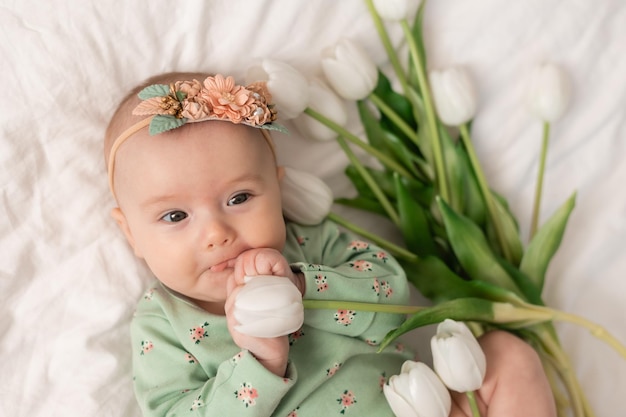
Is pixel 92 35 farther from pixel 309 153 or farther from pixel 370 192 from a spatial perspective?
pixel 370 192

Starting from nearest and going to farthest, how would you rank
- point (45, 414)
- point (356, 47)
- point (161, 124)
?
point (161, 124)
point (45, 414)
point (356, 47)

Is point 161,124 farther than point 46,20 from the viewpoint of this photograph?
No

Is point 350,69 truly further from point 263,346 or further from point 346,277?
point 263,346

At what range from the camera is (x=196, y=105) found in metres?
1.06

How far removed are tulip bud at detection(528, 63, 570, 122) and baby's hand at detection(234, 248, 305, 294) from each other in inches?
23.1

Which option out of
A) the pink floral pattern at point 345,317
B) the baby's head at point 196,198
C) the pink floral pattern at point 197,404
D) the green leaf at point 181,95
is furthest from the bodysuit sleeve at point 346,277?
the green leaf at point 181,95

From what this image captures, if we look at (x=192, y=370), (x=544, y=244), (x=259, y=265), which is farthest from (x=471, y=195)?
(x=192, y=370)

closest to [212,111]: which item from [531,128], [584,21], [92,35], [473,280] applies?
[92,35]

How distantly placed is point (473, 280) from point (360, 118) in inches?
15.4

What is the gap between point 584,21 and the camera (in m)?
1.37

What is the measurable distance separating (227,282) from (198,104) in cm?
28

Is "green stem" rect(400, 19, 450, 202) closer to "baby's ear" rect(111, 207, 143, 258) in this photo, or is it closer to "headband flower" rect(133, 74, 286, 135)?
"headband flower" rect(133, 74, 286, 135)

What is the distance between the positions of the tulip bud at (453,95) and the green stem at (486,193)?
0.03 metres

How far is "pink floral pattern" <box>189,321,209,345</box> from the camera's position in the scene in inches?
45.3
